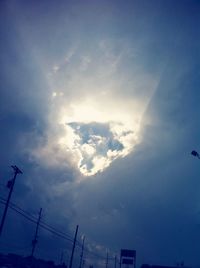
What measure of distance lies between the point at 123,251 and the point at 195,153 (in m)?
61.0

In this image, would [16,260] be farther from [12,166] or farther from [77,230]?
[12,166]

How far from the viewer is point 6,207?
104 ft

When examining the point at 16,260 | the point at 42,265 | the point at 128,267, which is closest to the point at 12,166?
the point at 16,260

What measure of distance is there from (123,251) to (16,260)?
32721 millimetres

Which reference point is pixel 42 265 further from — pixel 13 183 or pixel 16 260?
pixel 13 183

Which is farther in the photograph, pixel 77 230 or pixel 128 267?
pixel 128 267

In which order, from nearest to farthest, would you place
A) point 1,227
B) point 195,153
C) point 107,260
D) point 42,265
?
point 195,153 < point 1,227 < point 42,265 < point 107,260

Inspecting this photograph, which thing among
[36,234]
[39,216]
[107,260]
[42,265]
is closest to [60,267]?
[42,265]

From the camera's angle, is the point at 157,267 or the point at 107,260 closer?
the point at 157,267

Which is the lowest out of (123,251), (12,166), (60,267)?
(60,267)

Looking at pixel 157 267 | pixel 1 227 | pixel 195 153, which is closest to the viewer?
pixel 195 153

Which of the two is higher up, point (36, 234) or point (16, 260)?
point (36, 234)

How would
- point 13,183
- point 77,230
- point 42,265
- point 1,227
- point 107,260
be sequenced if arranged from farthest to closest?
1. point 107,260
2. point 42,265
3. point 77,230
4. point 13,183
5. point 1,227

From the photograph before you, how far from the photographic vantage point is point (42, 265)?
228 feet
